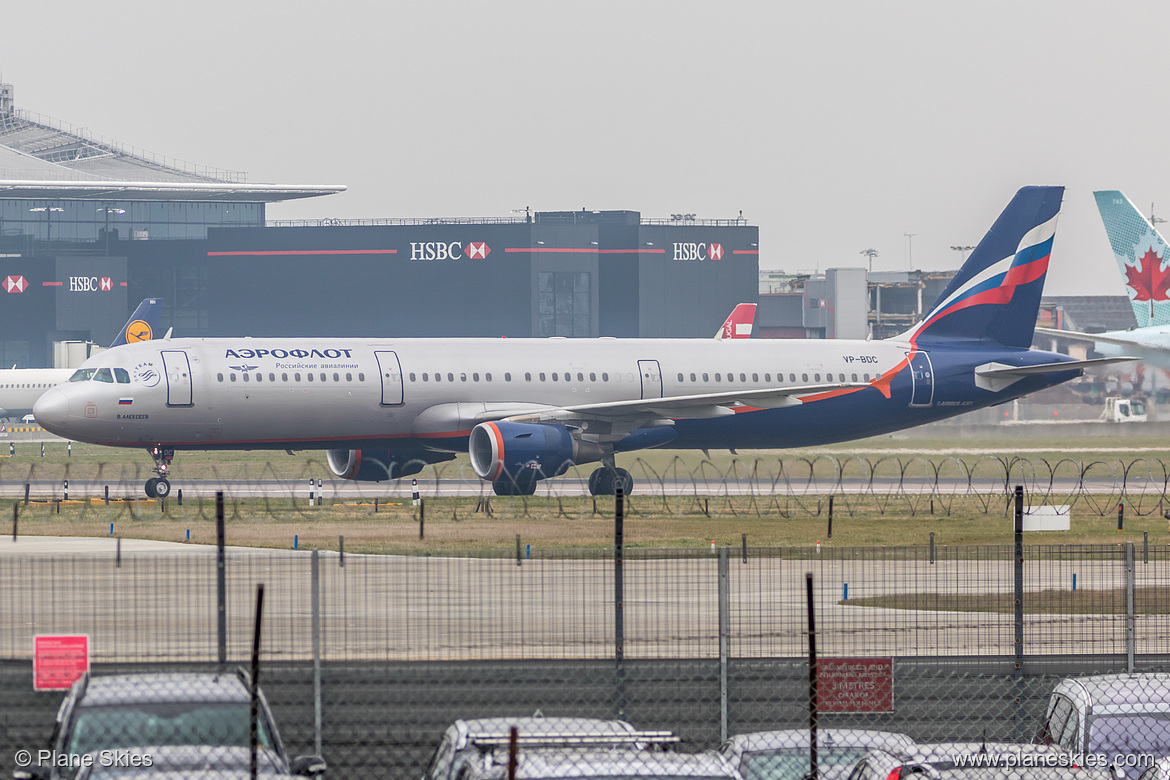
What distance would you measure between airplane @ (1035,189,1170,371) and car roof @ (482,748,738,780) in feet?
152

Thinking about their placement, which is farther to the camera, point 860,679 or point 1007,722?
point 1007,722

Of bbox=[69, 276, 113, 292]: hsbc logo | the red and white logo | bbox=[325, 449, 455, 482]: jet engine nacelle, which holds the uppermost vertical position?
the red and white logo

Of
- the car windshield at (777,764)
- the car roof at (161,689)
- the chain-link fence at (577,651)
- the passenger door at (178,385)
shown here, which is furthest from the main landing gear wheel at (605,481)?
the car windshield at (777,764)

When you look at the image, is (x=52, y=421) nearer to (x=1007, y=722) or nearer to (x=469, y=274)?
(x=1007, y=722)

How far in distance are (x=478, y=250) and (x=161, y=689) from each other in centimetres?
11409

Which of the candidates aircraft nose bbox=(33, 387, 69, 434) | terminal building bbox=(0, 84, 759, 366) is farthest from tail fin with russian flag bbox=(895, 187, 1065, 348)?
terminal building bbox=(0, 84, 759, 366)

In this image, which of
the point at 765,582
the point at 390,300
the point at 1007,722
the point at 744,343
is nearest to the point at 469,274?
the point at 390,300

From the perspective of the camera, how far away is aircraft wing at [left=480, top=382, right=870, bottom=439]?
39156 millimetres

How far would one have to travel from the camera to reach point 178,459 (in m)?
56.2

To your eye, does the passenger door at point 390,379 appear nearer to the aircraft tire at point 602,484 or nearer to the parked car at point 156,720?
the aircraft tire at point 602,484

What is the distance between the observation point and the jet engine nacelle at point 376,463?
41656 mm

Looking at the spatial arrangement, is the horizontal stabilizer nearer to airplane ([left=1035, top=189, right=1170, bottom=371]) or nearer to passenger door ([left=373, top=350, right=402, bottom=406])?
airplane ([left=1035, top=189, right=1170, bottom=371])

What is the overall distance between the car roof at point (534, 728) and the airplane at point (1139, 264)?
45215 mm

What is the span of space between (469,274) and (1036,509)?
310 ft
